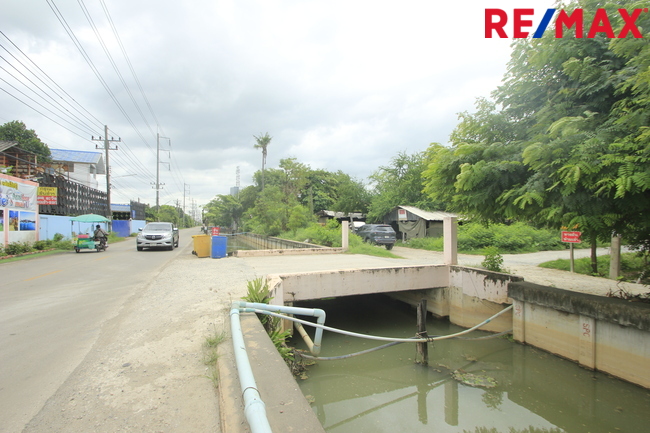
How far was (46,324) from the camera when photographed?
545 centimetres

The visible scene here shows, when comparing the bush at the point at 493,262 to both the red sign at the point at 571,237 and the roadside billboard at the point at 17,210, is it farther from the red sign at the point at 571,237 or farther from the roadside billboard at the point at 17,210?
the roadside billboard at the point at 17,210

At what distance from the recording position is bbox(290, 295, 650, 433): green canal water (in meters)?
5.10

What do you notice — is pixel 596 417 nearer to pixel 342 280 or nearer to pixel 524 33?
pixel 342 280

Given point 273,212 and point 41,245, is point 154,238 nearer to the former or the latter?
point 41,245

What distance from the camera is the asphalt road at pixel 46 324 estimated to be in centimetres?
325

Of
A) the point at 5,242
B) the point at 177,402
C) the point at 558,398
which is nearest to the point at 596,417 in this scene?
the point at 558,398

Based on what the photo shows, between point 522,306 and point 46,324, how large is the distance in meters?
9.60

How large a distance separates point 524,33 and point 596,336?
5861 mm

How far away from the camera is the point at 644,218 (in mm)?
5203

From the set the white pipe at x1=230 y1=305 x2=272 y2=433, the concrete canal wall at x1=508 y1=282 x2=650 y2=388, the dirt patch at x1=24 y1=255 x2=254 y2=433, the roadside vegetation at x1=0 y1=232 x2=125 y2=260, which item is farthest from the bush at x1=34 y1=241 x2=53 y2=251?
the concrete canal wall at x1=508 y1=282 x2=650 y2=388

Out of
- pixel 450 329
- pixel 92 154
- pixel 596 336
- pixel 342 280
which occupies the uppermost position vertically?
pixel 92 154

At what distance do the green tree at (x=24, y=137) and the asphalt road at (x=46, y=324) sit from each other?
30615 mm

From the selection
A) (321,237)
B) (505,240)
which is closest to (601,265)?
(505,240)

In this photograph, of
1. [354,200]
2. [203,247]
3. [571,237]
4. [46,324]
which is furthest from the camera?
[354,200]
